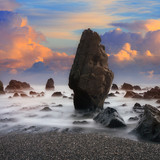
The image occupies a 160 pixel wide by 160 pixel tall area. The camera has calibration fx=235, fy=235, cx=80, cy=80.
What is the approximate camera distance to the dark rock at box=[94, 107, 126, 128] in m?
12.4

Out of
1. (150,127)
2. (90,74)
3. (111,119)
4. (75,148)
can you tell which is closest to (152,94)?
(90,74)

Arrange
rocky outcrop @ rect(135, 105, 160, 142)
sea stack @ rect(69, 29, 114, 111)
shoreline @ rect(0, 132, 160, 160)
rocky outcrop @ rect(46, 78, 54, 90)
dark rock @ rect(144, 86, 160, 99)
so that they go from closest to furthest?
shoreline @ rect(0, 132, 160, 160) → rocky outcrop @ rect(135, 105, 160, 142) → sea stack @ rect(69, 29, 114, 111) → dark rock @ rect(144, 86, 160, 99) → rocky outcrop @ rect(46, 78, 54, 90)

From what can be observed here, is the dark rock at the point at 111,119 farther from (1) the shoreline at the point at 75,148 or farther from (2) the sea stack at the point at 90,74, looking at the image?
(2) the sea stack at the point at 90,74

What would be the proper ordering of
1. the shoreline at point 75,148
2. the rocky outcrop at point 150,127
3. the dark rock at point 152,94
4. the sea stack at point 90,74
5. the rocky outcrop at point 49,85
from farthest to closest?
the rocky outcrop at point 49,85
the dark rock at point 152,94
the sea stack at point 90,74
the rocky outcrop at point 150,127
the shoreline at point 75,148

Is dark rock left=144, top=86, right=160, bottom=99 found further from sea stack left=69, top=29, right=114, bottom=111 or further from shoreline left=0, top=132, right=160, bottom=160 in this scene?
shoreline left=0, top=132, right=160, bottom=160

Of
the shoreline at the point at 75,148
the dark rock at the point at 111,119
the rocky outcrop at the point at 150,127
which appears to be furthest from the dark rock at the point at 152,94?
the shoreline at the point at 75,148

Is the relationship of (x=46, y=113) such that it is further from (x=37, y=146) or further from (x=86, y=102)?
(x=37, y=146)

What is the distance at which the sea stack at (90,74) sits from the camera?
58.1ft

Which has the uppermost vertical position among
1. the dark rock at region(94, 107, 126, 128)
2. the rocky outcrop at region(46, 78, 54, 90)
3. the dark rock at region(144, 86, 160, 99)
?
the rocky outcrop at region(46, 78, 54, 90)

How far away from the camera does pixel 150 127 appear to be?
10477mm

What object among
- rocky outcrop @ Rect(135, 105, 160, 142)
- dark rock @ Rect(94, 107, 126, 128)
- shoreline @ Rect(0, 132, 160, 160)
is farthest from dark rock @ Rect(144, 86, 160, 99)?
shoreline @ Rect(0, 132, 160, 160)

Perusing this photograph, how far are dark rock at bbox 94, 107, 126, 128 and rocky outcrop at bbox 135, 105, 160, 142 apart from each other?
144cm

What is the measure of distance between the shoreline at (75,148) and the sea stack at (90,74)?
26.8ft

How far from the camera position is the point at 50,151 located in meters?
8.03
